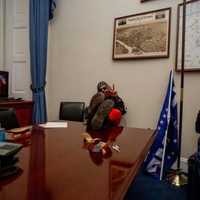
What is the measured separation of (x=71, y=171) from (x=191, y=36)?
2142 millimetres

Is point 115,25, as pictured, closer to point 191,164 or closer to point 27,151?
point 191,164

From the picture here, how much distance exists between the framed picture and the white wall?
7 centimetres

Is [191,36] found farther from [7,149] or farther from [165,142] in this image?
[7,149]

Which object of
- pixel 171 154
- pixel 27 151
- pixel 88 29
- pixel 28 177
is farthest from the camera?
pixel 88 29

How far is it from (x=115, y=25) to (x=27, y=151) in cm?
231

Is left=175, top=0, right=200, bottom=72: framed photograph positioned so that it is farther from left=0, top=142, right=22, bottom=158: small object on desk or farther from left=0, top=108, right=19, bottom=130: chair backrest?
left=0, top=142, right=22, bottom=158: small object on desk

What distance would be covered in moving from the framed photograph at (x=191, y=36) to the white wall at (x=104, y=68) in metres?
0.08

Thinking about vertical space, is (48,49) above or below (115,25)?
below

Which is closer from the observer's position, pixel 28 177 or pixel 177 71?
pixel 28 177

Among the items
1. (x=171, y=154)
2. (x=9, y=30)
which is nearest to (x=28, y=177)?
(x=171, y=154)

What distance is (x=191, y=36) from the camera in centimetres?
244

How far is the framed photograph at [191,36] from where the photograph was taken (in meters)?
2.40

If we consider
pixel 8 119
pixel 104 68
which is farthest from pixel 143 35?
pixel 8 119

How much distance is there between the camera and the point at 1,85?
134 inches
